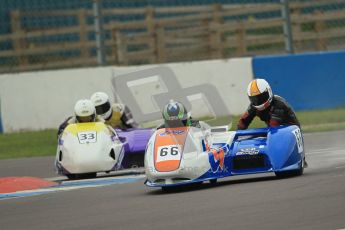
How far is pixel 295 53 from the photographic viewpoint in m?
21.4

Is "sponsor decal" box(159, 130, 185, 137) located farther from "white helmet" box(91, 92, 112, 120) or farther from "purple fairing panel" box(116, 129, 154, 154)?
"white helmet" box(91, 92, 112, 120)

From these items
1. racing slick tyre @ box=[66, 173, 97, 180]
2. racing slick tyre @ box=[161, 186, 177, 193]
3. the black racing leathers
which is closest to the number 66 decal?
racing slick tyre @ box=[161, 186, 177, 193]

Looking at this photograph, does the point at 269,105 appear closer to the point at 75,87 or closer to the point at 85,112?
the point at 85,112

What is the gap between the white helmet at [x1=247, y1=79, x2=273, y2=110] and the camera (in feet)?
39.0

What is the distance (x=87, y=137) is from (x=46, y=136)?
6752 mm

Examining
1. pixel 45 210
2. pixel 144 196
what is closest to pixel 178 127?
pixel 144 196

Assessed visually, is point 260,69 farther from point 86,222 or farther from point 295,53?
point 86,222

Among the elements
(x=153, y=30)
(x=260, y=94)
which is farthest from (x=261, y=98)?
(x=153, y=30)

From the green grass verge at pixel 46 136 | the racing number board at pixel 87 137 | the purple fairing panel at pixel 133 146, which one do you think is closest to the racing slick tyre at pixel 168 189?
the racing number board at pixel 87 137

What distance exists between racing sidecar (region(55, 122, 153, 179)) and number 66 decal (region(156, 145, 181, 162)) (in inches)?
99.9

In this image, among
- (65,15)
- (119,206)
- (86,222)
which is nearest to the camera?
(86,222)

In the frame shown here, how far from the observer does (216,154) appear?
438 inches

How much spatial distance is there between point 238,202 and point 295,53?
478 inches

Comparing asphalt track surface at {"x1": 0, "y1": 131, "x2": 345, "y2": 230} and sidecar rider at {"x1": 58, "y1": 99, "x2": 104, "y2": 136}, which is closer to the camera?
asphalt track surface at {"x1": 0, "y1": 131, "x2": 345, "y2": 230}
